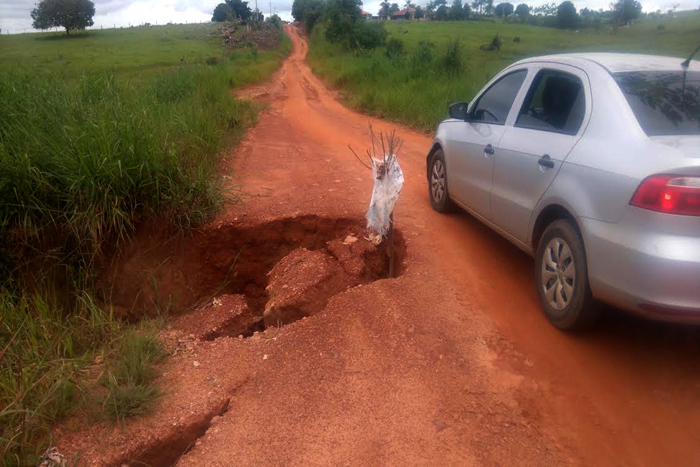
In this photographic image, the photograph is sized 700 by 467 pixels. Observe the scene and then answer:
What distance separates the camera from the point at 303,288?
4895 millimetres

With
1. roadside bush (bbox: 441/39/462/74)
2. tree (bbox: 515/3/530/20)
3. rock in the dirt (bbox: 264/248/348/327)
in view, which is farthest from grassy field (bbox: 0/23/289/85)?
tree (bbox: 515/3/530/20)

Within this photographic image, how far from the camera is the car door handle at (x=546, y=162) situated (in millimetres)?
3752

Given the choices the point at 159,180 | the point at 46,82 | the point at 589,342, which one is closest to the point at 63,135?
the point at 159,180

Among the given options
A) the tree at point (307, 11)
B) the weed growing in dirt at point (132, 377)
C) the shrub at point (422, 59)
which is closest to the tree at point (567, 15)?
the shrub at point (422, 59)

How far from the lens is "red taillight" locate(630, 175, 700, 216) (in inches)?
111

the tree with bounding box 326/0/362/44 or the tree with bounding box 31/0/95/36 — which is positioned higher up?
the tree with bounding box 326/0/362/44

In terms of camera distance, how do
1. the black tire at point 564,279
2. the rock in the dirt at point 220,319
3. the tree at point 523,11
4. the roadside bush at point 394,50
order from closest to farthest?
the black tire at point 564,279 < the rock in the dirt at point 220,319 < the roadside bush at point 394,50 < the tree at point 523,11

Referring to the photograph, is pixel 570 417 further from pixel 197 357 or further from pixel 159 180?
pixel 159 180

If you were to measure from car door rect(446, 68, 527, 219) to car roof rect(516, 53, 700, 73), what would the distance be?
0.56 metres

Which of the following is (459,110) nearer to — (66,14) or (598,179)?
(598,179)

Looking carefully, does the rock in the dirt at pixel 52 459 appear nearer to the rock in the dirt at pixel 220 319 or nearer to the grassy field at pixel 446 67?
the rock in the dirt at pixel 220 319

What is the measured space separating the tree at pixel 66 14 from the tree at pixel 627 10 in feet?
43.3

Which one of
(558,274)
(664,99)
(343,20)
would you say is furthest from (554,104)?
(343,20)

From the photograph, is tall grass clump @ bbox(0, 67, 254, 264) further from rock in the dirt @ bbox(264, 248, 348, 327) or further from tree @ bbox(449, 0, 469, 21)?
tree @ bbox(449, 0, 469, 21)
